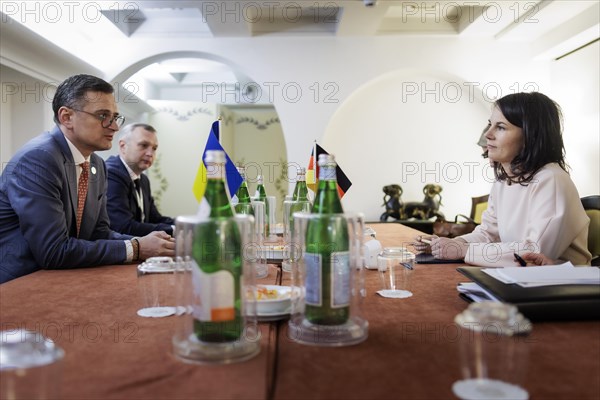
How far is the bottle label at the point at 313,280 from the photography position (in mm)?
901

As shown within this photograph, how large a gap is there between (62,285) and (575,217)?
5.66ft

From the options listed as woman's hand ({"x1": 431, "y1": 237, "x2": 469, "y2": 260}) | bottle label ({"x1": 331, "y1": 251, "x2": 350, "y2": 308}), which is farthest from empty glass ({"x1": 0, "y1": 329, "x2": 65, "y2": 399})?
woman's hand ({"x1": 431, "y1": 237, "x2": 469, "y2": 260})

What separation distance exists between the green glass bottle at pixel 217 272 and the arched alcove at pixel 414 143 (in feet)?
16.8

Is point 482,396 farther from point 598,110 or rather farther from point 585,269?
point 598,110

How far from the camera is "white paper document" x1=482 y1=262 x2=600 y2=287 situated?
1.08 m

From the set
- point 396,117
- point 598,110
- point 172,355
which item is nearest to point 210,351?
point 172,355

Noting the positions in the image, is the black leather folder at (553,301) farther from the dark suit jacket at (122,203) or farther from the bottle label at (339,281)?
the dark suit jacket at (122,203)

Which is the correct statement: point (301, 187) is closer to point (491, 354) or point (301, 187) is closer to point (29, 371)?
point (491, 354)

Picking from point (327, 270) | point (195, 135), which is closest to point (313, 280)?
point (327, 270)

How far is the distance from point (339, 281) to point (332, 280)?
13 mm

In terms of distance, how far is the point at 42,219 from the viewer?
5.73 ft

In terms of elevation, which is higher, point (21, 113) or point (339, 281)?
point (21, 113)

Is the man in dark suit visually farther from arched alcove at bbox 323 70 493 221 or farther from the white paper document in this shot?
arched alcove at bbox 323 70 493 221

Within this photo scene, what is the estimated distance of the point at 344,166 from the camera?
19.6 feet
